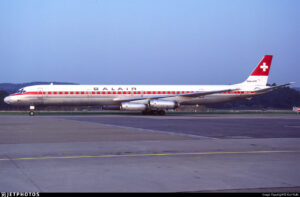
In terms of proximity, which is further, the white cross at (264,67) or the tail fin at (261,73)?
the white cross at (264,67)

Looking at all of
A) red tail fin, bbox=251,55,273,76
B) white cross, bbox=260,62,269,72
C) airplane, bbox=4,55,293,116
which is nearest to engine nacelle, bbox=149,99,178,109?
airplane, bbox=4,55,293,116

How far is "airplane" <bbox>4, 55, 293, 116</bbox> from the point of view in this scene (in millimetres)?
38344

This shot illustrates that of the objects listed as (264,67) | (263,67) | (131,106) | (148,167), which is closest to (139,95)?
(131,106)

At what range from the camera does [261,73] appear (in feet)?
144

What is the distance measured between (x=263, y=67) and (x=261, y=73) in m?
0.77

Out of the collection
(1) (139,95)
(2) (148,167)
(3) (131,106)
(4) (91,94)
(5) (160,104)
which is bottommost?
(2) (148,167)

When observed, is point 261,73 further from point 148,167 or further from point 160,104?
point 148,167

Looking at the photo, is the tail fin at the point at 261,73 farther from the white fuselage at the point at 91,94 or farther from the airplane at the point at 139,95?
the white fuselage at the point at 91,94

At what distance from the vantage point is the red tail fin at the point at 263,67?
144ft

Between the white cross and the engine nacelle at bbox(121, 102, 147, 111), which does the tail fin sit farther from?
the engine nacelle at bbox(121, 102, 147, 111)

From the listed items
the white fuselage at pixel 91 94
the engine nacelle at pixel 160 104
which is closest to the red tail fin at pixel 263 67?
the white fuselage at pixel 91 94

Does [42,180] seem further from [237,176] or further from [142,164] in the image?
[237,176]

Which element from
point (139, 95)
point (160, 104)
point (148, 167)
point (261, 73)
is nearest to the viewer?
point (148, 167)

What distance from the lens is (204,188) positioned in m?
6.39
